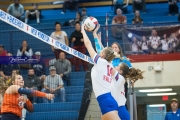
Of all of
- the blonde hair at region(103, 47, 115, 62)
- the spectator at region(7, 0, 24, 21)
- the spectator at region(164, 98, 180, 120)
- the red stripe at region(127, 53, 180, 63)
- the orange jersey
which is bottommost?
the spectator at region(164, 98, 180, 120)

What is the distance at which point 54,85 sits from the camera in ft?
44.6

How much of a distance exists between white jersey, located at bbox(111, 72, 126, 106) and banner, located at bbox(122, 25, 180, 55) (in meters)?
5.87

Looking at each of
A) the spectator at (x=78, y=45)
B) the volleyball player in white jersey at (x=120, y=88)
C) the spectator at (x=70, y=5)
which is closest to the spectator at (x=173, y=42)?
the spectator at (x=78, y=45)

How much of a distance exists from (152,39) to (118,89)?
6.00 m

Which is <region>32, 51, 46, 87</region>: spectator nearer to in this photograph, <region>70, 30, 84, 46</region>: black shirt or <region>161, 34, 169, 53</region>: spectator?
<region>70, 30, 84, 46</region>: black shirt

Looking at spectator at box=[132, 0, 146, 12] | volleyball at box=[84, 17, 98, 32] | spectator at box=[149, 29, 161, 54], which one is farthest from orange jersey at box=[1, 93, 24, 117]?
spectator at box=[132, 0, 146, 12]

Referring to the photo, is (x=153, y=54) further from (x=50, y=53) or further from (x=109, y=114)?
(x=109, y=114)

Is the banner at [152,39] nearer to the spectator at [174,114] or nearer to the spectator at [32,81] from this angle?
the spectator at [174,114]

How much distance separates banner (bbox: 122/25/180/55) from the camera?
13727 mm

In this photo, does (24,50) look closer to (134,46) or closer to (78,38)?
(78,38)

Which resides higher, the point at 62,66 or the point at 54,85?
the point at 62,66

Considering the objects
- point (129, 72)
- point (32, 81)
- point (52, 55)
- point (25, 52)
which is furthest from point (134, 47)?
point (129, 72)

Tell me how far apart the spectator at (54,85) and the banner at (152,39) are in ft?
7.29

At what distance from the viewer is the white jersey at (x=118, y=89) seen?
313 inches
